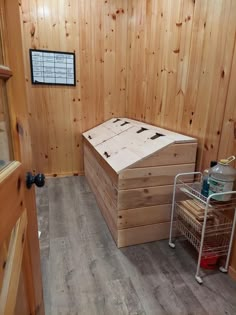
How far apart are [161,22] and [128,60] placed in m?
0.86

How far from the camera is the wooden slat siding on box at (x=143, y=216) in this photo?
5.82 feet

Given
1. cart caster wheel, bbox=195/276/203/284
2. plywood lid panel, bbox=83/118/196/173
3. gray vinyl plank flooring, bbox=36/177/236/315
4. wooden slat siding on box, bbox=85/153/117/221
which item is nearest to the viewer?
gray vinyl plank flooring, bbox=36/177/236/315

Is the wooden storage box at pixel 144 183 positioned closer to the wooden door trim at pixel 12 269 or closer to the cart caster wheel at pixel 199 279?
the cart caster wheel at pixel 199 279

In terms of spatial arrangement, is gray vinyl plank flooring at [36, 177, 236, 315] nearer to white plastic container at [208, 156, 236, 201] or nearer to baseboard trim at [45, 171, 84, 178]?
white plastic container at [208, 156, 236, 201]

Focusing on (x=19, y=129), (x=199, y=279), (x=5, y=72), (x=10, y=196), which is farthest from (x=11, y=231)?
(x=199, y=279)

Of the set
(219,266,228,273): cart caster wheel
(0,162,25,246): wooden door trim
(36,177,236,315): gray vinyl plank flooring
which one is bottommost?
(36,177,236,315): gray vinyl plank flooring

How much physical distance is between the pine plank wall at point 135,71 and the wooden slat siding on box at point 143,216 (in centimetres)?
51

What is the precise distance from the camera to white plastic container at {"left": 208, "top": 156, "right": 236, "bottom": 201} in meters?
1.41

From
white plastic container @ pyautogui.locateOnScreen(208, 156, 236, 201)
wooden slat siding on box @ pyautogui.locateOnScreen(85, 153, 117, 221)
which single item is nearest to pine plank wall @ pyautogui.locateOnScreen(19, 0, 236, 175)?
white plastic container @ pyautogui.locateOnScreen(208, 156, 236, 201)

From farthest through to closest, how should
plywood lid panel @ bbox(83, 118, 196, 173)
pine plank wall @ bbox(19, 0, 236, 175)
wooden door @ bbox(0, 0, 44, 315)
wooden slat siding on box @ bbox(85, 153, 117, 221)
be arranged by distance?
wooden slat siding on box @ bbox(85, 153, 117, 221) → plywood lid panel @ bbox(83, 118, 196, 173) → pine plank wall @ bbox(19, 0, 236, 175) → wooden door @ bbox(0, 0, 44, 315)

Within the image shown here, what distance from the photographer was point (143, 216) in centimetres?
182

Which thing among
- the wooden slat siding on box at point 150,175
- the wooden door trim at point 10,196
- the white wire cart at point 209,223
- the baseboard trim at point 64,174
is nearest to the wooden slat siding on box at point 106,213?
the wooden slat siding on box at point 150,175

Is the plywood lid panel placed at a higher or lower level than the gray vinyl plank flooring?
higher

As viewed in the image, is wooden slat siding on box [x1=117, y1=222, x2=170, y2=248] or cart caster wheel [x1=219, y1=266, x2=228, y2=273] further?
wooden slat siding on box [x1=117, y1=222, x2=170, y2=248]
